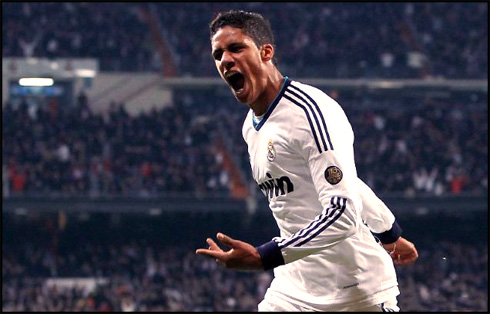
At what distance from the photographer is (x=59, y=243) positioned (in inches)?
964

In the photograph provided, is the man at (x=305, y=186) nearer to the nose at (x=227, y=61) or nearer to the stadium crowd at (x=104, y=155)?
the nose at (x=227, y=61)

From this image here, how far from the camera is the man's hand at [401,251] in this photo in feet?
→ 15.4

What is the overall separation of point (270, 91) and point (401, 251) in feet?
3.57

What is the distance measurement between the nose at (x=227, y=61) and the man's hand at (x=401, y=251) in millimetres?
1260

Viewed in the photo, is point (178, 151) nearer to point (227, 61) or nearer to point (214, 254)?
point (227, 61)

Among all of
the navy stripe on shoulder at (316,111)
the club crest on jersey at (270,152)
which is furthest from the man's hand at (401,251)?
the navy stripe on shoulder at (316,111)

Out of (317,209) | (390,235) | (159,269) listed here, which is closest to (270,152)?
(317,209)

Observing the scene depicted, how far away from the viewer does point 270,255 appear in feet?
12.6

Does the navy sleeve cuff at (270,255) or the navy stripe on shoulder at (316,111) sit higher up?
the navy stripe on shoulder at (316,111)

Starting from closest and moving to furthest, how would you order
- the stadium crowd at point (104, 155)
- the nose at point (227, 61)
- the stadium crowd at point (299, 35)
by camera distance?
the nose at point (227, 61)
the stadium crowd at point (104, 155)
the stadium crowd at point (299, 35)

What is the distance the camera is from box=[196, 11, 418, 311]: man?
393cm

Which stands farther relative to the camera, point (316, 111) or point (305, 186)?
point (305, 186)

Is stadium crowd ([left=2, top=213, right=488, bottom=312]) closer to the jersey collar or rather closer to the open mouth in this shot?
the jersey collar

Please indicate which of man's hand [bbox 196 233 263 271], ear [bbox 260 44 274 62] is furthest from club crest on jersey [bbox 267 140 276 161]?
man's hand [bbox 196 233 263 271]
